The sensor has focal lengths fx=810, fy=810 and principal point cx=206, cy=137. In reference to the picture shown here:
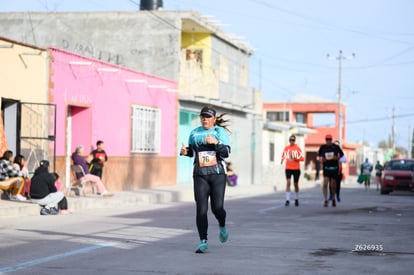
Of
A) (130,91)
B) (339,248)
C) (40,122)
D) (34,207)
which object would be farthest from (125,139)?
(339,248)

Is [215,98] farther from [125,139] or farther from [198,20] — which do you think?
[125,139]

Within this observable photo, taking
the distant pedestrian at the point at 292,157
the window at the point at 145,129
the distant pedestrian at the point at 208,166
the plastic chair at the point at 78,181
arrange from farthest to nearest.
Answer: the window at the point at 145,129, the plastic chair at the point at 78,181, the distant pedestrian at the point at 292,157, the distant pedestrian at the point at 208,166

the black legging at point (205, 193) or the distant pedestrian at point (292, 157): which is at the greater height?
the distant pedestrian at point (292, 157)

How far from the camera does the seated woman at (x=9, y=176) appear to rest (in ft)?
62.4

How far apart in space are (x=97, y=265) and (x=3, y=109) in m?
13.6

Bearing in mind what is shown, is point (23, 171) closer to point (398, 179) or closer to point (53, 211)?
point (53, 211)

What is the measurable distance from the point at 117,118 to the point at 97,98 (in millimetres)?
1843

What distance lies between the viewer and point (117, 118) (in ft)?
92.6

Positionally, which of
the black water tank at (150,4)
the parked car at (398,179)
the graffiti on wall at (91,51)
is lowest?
the parked car at (398,179)

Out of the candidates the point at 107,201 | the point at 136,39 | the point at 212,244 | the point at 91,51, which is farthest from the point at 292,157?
the point at 91,51

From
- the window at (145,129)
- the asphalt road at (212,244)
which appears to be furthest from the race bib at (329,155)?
the window at (145,129)

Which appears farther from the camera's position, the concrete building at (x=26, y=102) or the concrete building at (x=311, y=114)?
the concrete building at (x=311, y=114)

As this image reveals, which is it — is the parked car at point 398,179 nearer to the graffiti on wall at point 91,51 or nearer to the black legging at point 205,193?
the graffiti on wall at point 91,51

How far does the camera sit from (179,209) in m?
20.5
